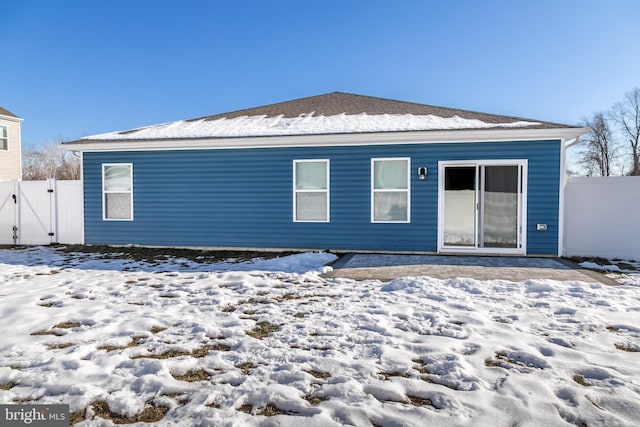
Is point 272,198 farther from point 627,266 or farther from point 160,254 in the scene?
point 627,266

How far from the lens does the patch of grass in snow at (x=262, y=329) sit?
3.55 m

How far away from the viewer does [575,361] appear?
289cm

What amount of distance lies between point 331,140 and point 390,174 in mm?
1482

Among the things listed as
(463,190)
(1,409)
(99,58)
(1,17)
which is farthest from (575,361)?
(99,58)

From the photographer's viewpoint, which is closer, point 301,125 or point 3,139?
point 301,125

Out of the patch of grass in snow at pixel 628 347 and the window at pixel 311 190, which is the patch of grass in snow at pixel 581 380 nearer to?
A: the patch of grass in snow at pixel 628 347

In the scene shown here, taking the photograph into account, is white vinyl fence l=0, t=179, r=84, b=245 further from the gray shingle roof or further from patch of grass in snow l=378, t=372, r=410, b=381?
the gray shingle roof

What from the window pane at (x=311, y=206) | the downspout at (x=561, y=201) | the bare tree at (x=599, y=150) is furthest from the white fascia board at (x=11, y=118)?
the bare tree at (x=599, y=150)

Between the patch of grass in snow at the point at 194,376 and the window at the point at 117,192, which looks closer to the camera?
the patch of grass in snow at the point at 194,376

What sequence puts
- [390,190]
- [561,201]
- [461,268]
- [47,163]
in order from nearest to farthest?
[461,268], [561,201], [390,190], [47,163]

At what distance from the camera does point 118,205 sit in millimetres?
9789

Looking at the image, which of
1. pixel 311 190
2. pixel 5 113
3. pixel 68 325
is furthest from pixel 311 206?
pixel 5 113

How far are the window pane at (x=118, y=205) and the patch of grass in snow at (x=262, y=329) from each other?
23.8 ft

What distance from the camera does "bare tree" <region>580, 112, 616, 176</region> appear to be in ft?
98.7
